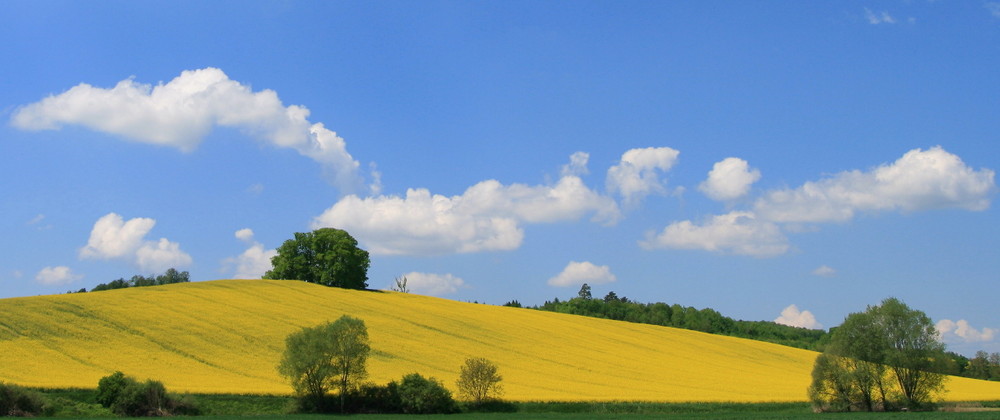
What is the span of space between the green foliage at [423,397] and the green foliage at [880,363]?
22152 millimetres

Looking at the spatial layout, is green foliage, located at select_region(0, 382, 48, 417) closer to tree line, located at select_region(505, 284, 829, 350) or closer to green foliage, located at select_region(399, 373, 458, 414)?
green foliage, located at select_region(399, 373, 458, 414)

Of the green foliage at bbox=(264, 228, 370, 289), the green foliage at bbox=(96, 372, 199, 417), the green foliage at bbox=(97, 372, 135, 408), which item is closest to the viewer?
the green foliage at bbox=(96, 372, 199, 417)

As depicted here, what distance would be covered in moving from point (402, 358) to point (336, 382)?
1431 cm

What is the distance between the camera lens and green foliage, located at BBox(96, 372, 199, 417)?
3722cm

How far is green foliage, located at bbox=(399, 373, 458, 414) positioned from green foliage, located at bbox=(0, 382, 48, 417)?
1731cm

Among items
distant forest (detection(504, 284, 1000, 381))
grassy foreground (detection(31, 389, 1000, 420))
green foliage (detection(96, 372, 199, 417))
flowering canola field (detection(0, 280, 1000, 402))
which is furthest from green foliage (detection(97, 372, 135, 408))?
distant forest (detection(504, 284, 1000, 381))

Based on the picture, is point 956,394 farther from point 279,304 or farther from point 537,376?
point 279,304

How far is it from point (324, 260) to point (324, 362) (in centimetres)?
5777

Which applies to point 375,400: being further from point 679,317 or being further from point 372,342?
point 679,317

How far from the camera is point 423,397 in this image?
42.8 meters

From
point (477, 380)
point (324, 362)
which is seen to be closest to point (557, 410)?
point (477, 380)

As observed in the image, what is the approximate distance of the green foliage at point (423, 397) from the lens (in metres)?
42.8

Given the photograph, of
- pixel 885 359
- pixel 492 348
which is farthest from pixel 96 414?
pixel 885 359

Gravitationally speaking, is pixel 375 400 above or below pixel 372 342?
below
